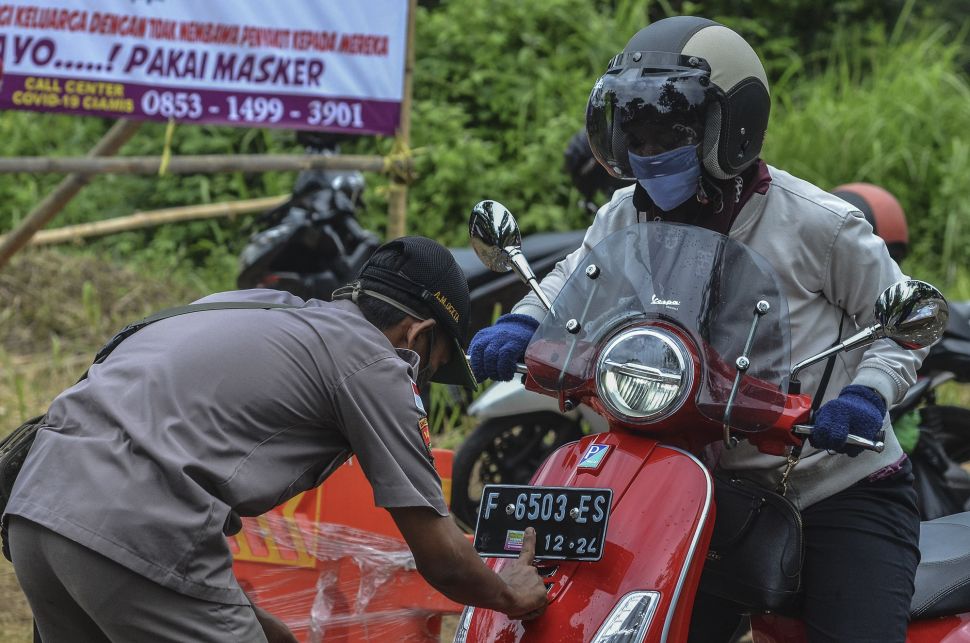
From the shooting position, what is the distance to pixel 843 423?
7.64 feet

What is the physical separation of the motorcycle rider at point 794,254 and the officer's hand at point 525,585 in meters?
0.49

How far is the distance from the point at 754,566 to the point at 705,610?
0.37 m

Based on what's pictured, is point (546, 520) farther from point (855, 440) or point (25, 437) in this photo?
point (25, 437)

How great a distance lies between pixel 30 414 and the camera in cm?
626

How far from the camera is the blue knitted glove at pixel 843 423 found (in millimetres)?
2324

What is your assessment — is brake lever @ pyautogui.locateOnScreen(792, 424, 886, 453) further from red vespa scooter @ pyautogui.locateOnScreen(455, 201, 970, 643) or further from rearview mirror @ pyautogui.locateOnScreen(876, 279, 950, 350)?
rearview mirror @ pyautogui.locateOnScreen(876, 279, 950, 350)

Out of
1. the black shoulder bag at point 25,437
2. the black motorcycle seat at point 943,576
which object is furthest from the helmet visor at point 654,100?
the black motorcycle seat at point 943,576

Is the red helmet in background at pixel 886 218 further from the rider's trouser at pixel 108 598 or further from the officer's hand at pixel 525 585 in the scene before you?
the rider's trouser at pixel 108 598

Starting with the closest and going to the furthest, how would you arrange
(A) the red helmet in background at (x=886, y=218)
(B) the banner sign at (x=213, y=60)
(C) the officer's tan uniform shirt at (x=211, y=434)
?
(C) the officer's tan uniform shirt at (x=211, y=434) < (A) the red helmet in background at (x=886, y=218) < (B) the banner sign at (x=213, y=60)

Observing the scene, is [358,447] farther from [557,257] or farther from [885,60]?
[885,60]

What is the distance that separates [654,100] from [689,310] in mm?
459

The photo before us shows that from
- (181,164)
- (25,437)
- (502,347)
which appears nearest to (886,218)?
(502,347)

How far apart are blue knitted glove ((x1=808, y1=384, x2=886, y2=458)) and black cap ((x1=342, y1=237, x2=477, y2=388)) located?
0.75 metres

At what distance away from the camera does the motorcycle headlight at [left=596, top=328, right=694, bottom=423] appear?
92.7 inches
